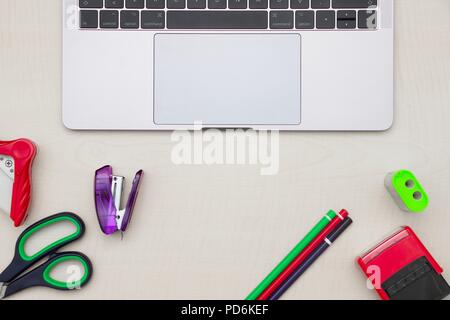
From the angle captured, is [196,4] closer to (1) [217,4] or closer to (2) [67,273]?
(1) [217,4]

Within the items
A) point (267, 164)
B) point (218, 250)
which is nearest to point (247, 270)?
point (218, 250)

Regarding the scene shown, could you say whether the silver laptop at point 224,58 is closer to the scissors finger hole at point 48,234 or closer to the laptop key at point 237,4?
the laptop key at point 237,4

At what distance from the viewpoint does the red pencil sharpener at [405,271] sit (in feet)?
1.80

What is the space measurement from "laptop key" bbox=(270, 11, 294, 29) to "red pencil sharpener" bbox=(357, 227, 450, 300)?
12.4 inches

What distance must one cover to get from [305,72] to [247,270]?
280 mm

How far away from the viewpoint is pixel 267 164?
0.58 meters

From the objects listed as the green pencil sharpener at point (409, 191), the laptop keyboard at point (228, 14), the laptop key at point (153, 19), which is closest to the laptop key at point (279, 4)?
the laptop keyboard at point (228, 14)

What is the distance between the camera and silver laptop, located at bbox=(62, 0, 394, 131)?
55 centimetres

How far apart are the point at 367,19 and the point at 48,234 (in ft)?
1.70

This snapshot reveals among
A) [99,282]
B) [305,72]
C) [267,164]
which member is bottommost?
[99,282]

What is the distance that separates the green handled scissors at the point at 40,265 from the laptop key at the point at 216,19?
11.7 inches

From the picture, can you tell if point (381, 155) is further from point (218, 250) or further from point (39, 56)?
point (39, 56)

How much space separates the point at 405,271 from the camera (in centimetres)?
55

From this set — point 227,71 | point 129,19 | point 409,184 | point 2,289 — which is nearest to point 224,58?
point 227,71
